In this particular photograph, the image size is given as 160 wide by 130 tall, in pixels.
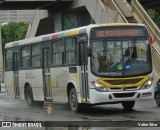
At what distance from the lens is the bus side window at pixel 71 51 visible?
17609mm

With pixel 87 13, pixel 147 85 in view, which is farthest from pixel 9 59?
pixel 87 13

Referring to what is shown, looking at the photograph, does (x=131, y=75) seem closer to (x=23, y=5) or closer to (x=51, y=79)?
(x=51, y=79)

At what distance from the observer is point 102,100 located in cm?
1622

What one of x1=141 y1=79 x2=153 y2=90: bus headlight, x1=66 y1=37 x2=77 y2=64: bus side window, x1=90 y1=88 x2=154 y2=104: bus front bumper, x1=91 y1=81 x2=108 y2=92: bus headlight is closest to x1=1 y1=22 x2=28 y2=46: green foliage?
x1=66 y1=37 x2=77 y2=64: bus side window

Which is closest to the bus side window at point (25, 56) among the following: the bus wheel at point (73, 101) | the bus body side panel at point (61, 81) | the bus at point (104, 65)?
the bus body side panel at point (61, 81)

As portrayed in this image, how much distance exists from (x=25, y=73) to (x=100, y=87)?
6503 mm

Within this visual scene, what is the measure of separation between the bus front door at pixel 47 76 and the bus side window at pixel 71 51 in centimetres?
166

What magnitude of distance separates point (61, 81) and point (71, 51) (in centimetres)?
141

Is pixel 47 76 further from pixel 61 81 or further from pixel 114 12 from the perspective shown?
pixel 114 12

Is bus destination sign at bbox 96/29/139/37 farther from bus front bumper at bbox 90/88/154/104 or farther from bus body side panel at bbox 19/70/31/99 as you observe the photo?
bus body side panel at bbox 19/70/31/99

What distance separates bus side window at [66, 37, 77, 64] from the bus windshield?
125cm

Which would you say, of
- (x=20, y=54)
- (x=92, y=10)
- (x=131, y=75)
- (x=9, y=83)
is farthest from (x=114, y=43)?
(x=92, y=10)

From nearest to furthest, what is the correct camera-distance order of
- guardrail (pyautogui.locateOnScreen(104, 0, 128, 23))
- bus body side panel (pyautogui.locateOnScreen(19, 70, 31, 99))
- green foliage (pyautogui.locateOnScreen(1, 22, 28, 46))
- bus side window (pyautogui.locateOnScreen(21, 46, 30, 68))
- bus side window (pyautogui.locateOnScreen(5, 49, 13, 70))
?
bus side window (pyautogui.locateOnScreen(21, 46, 30, 68)) → bus body side panel (pyautogui.locateOnScreen(19, 70, 31, 99)) → bus side window (pyautogui.locateOnScreen(5, 49, 13, 70)) → guardrail (pyautogui.locateOnScreen(104, 0, 128, 23)) → green foliage (pyautogui.locateOnScreen(1, 22, 28, 46))

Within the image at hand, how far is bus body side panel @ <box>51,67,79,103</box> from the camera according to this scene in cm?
1775
